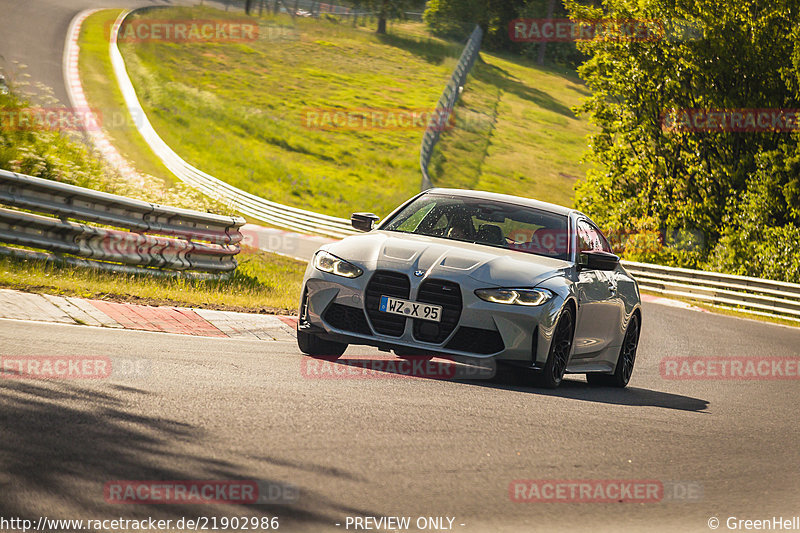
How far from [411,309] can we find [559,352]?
4.67ft

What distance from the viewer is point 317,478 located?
4.91 m

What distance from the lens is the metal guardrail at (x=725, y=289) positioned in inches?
1022

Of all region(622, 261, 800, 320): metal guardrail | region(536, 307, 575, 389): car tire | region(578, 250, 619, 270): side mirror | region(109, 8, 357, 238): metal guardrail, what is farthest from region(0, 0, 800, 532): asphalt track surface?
region(109, 8, 357, 238): metal guardrail

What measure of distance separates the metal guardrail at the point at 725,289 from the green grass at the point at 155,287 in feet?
49.6

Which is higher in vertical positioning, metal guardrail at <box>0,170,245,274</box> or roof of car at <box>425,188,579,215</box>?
roof of car at <box>425,188,579,215</box>

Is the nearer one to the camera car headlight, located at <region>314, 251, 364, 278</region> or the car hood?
the car hood

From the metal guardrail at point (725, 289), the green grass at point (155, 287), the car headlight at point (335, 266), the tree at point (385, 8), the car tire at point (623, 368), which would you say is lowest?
the metal guardrail at point (725, 289)

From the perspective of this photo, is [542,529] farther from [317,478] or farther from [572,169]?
[572,169]

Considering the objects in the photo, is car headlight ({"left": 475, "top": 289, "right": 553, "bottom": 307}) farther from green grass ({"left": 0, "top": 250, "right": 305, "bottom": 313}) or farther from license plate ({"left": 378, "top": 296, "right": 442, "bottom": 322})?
green grass ({"left": 0, "top": 250, "right": 305, "bottom": 313})

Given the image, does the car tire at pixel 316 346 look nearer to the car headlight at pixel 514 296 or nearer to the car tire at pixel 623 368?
the car headlight at pixel 514 296

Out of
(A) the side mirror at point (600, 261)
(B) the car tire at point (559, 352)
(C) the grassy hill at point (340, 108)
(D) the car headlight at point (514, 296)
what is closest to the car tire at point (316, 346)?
(D) the car headlight at point (514, 296)

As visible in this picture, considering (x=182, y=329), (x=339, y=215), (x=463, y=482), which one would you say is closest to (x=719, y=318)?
(x=182, y=329)

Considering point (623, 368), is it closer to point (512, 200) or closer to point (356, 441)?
point (512, 200)

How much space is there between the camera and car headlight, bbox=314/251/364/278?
824cm
